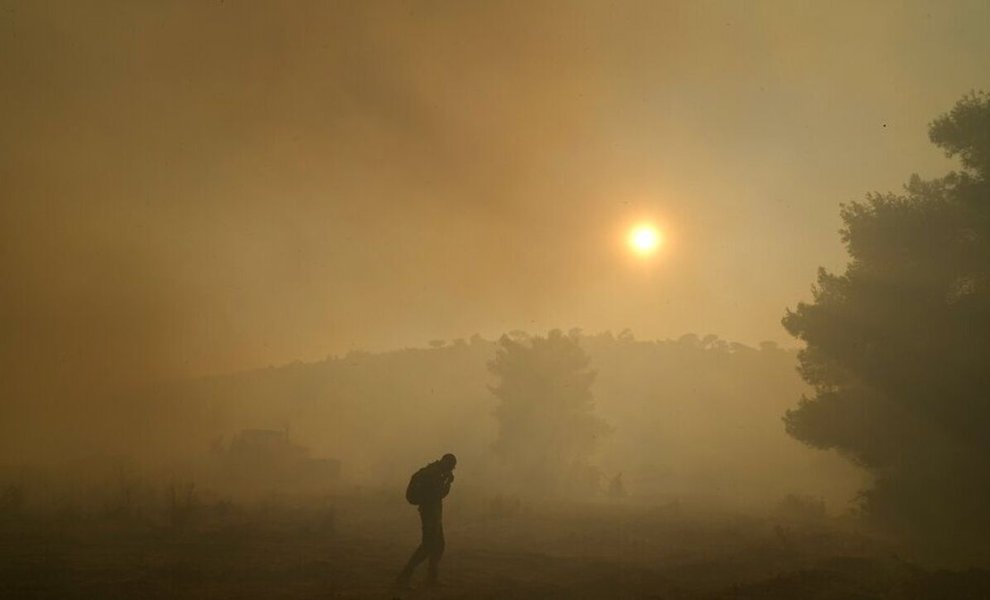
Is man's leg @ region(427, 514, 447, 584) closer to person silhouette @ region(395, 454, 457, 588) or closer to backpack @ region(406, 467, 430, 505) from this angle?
person silhouette @ region(395, 454, 457, 588)

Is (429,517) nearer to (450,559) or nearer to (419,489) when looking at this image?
(419,489)

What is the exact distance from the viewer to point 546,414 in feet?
137

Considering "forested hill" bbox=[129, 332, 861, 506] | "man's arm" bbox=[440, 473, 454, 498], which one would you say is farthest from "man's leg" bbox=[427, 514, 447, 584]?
"forested hill" bbox=[129, 332, 861, 506]

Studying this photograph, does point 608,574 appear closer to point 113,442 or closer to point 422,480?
point 422,480

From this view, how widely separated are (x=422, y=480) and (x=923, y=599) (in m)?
8.05

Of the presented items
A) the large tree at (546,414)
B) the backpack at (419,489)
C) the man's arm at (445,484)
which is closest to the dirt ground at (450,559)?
the backpack at (419,489)

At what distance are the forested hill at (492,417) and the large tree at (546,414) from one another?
450 centimetres

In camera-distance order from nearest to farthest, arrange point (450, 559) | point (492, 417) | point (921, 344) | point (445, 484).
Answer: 1. point (445, 484)
2. point (450, 559)
3. point (921, 344)
4. point (492, 417)

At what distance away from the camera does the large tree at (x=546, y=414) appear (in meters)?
41.0

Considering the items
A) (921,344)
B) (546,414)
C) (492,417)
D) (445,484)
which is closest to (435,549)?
(445,484)

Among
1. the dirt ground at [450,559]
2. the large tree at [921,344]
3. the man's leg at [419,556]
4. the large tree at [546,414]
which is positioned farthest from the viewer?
the large tree at [546,414]

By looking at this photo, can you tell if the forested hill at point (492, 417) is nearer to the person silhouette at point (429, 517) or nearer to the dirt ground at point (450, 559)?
the dirt ground at point (450, 559)

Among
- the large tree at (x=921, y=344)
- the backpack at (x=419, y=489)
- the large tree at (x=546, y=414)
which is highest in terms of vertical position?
the large tree at (x=546, y=414)

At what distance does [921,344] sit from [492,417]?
191 feet
